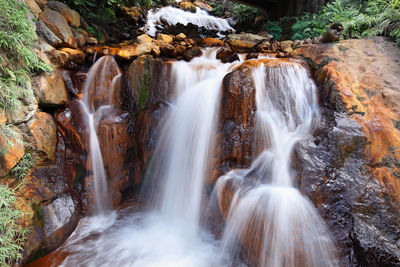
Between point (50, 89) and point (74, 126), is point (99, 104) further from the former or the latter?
point (50, 89)

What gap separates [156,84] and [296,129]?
3.10m

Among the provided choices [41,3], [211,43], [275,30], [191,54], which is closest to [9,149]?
[41,3]

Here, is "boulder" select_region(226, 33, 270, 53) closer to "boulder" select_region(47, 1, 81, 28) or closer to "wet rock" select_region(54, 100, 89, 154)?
"boulder" select_region(47, 1, 81, 28)

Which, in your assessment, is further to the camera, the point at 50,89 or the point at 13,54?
the point at 50,89

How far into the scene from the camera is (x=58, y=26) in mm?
4836

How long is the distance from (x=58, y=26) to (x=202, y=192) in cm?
504

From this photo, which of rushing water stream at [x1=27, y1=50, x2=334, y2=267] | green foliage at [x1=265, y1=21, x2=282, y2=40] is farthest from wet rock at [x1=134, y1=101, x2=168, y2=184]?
green foliage at [x1=265, y1=21, x2=282, y2=40]

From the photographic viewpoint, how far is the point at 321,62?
4.30 metres

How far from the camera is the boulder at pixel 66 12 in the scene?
544 centimetres

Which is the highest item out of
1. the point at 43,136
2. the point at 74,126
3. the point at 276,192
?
the point at 74,126

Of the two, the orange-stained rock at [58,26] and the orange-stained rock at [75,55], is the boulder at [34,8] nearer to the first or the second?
the orange-stained rock at [58,26]

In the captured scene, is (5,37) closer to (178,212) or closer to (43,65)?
(43,65)

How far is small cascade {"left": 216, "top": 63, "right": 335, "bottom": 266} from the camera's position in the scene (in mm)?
2576

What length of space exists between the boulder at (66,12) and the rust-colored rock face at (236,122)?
5.01 meters
